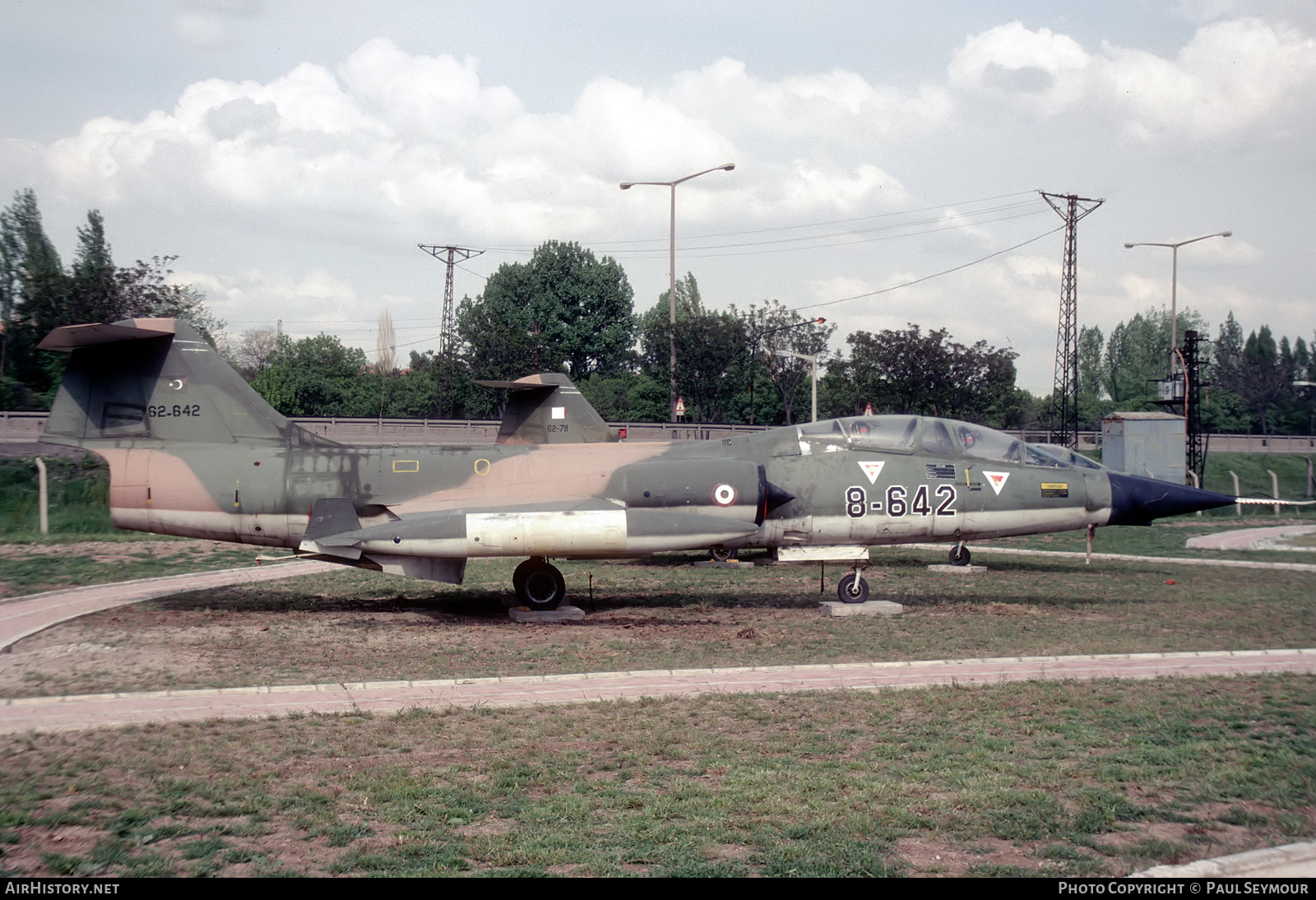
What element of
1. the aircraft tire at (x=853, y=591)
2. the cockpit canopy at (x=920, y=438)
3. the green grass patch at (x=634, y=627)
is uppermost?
the cockpit canopy at (x=920, y=438)

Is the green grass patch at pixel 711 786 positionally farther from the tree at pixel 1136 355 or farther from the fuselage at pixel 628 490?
the tree at pixel 1136 355

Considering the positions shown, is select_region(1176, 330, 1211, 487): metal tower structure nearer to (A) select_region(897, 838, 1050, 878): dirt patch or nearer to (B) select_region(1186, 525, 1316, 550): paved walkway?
(B) select_region(1186, 525, 1316, 550): paved walkway

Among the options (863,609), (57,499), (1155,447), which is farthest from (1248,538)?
(57,499)

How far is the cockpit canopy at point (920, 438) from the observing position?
1695cm

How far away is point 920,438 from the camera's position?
671 inches

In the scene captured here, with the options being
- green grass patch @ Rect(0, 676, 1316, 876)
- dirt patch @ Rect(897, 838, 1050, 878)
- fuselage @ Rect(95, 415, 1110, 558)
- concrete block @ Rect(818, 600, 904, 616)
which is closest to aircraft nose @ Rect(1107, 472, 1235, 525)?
fuselage @ Rect(95, 415, 1110, 558)

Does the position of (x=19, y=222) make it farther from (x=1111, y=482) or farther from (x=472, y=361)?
(x=1111, y=482)

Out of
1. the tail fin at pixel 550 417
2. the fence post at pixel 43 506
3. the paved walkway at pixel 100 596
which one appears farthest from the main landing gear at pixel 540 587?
the fence post at pixel 43 506

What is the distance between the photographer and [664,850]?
5.84m

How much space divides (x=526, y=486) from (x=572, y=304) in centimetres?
6633

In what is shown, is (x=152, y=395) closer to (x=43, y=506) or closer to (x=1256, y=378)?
(x=43, y=506)

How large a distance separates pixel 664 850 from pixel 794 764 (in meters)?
2.18

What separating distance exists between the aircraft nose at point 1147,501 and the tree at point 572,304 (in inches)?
2471

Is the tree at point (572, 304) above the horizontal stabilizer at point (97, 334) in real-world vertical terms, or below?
above
